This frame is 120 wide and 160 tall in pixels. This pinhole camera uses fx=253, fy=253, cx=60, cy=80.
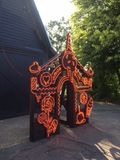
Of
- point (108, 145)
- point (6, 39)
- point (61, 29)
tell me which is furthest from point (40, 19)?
point (61, 29)

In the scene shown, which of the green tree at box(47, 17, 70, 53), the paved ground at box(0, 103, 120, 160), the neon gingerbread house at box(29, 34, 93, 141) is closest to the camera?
the paved ground at box(0, 103, 120, 160)

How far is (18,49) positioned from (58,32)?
26.8 metres

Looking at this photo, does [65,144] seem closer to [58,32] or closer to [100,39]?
[100,39]

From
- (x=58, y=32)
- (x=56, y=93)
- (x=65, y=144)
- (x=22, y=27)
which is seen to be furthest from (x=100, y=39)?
(x=58, y=32)

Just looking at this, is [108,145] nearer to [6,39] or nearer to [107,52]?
[6,39]

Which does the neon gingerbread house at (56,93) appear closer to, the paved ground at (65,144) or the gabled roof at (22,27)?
the paved ground at (65,144)

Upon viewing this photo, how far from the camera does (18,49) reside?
36.1 ft

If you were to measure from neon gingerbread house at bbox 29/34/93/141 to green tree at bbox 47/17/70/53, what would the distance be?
2687cm

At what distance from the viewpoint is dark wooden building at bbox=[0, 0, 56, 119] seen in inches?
413

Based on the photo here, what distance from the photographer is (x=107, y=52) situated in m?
18.0

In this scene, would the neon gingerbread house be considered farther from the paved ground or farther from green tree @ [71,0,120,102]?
green tree @ [71,0,120,102]

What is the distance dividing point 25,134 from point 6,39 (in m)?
4.36

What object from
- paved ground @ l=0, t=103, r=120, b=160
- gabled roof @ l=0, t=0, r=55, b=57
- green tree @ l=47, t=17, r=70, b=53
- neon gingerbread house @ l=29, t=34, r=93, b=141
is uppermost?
green tree @ l=47, t=17, r=70, b=53

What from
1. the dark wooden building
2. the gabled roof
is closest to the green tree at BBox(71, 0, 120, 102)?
the gabled roof
